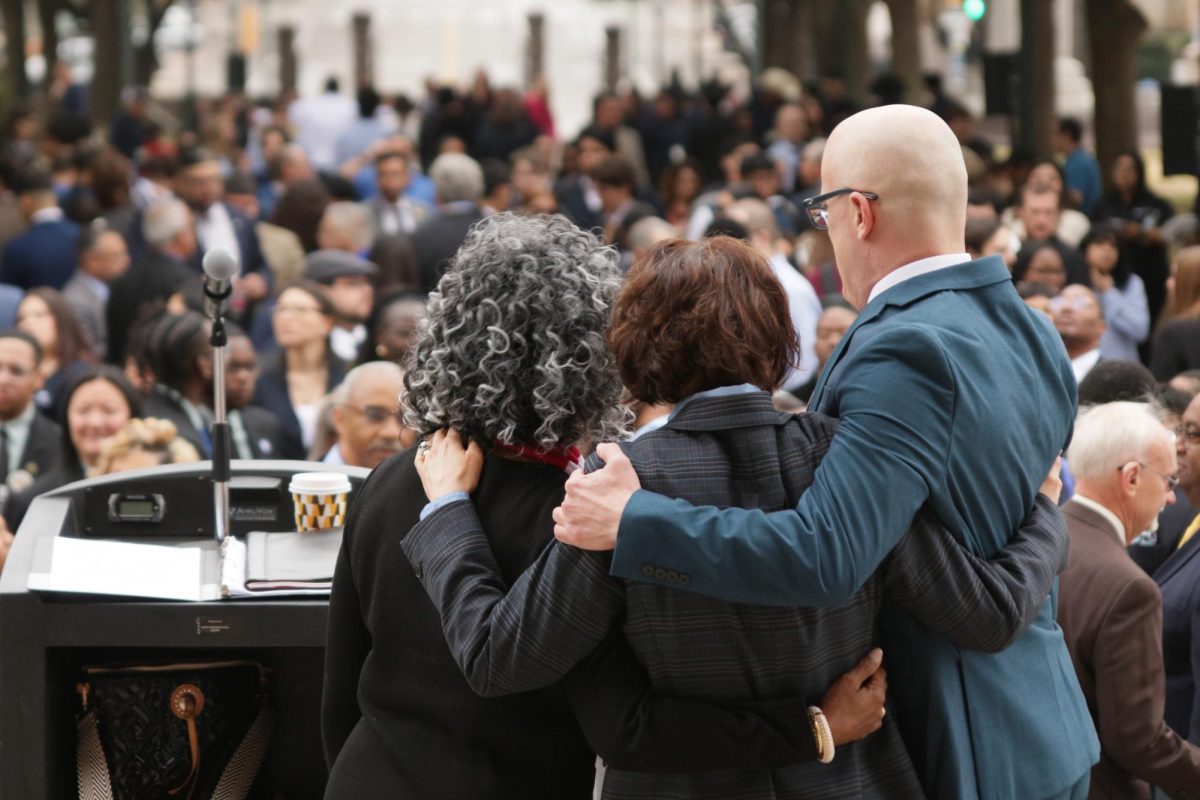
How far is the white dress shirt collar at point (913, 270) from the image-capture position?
3359mm

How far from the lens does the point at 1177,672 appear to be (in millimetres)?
5082

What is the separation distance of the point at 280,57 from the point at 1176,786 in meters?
43.8

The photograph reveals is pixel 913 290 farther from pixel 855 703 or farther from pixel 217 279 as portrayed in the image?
pixel 217 279

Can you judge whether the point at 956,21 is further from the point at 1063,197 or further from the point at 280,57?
the point at 1063,197

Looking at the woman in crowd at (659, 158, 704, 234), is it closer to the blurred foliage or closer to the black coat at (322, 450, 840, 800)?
the black coat at (322, 450, 840, 800)

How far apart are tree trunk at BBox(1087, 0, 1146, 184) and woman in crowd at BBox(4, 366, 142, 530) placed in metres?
14.0

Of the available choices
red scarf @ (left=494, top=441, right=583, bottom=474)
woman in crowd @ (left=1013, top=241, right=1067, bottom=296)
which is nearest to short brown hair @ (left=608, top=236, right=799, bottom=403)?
red scarf @ (left=494, top=441, right=583, bottom=474)

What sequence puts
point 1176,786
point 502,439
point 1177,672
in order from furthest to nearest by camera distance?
point 1177,672
point 1176,786
point 502,439

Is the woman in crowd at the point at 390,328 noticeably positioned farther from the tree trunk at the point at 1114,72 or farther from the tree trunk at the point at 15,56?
the tree trunk at the point at 15,56

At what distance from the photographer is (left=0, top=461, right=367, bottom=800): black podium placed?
3.93 meters

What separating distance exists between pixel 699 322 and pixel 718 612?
1.58 ft

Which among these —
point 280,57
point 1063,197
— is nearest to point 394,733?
point 1063,197

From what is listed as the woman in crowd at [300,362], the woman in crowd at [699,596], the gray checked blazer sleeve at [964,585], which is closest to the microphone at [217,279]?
the woman in crowd at [699,596]

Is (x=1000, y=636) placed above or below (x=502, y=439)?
below
